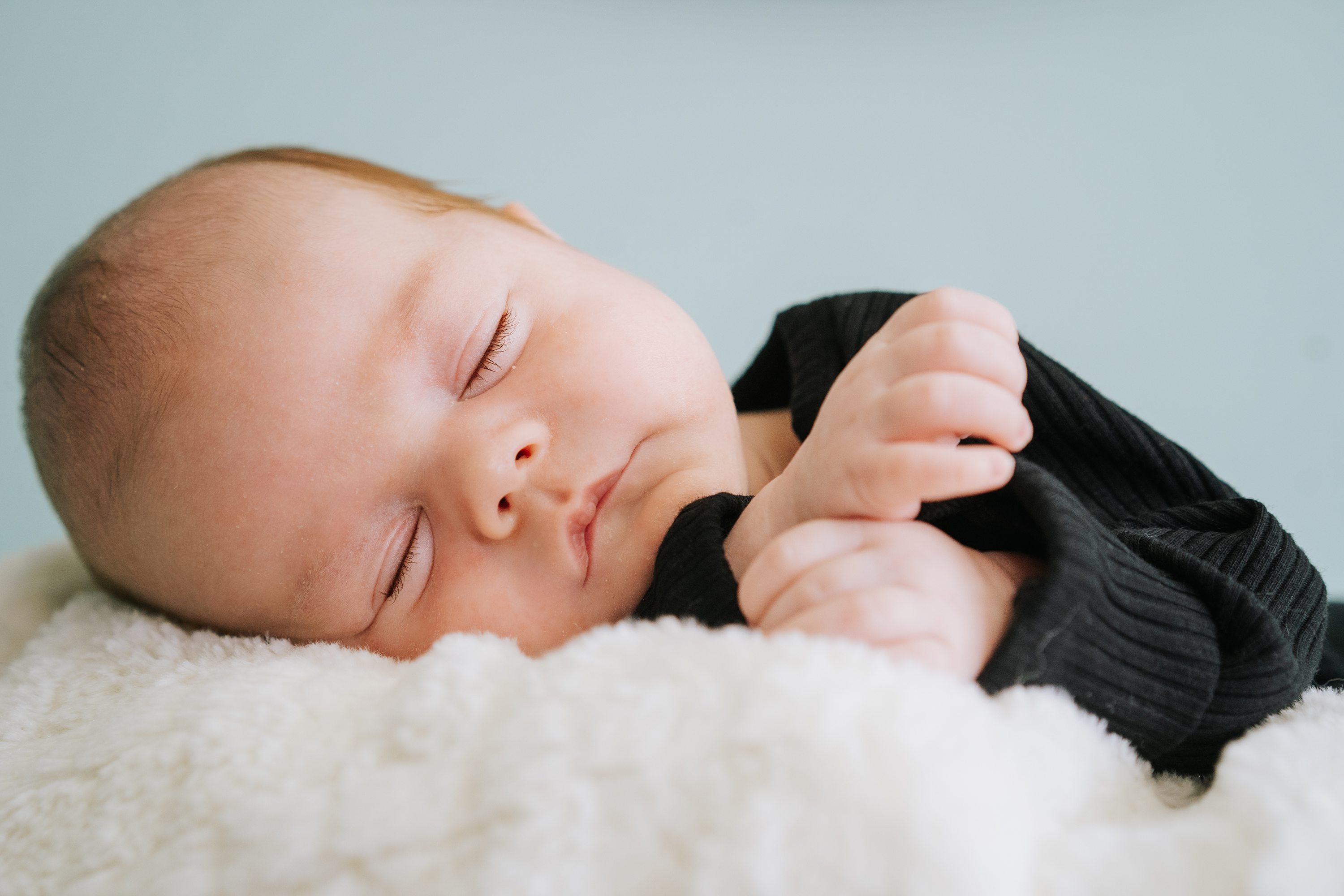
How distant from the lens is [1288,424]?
4.57 ft

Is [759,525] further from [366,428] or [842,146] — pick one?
[842,146]

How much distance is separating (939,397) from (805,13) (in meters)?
1.37

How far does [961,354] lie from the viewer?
469mm

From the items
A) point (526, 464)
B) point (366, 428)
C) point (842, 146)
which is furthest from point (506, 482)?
point (842, 146)

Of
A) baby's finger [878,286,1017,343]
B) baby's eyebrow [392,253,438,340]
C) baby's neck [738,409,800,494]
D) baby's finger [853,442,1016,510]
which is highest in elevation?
baby's finger [878,286,1017,343]

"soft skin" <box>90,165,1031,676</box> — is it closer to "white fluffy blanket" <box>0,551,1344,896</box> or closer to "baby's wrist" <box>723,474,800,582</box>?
"baby's wrist" <box>723,474,800,582</box>

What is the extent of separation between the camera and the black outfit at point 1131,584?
0.45m

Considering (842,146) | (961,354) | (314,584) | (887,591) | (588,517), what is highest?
(842,146)

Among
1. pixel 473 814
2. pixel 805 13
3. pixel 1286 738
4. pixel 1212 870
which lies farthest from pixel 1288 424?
pixel 473 814

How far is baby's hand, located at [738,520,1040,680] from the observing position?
1.36 feet

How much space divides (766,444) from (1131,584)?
512 mm

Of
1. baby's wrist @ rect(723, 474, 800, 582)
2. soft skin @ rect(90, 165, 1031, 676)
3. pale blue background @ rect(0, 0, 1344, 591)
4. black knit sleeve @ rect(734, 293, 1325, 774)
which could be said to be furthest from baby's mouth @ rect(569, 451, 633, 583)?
pale blue background @ rect(0, 0, 1344, 591)

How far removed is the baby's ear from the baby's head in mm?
215

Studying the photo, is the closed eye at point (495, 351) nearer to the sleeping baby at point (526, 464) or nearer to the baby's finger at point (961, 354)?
the sleeping baby at point (526, 464)
